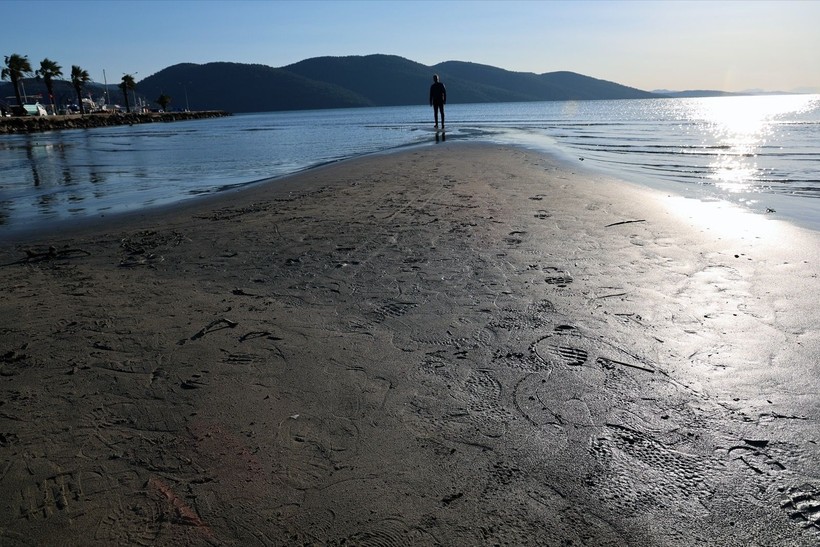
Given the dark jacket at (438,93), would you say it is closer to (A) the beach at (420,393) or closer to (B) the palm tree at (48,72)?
(A) the beach at (420,393)

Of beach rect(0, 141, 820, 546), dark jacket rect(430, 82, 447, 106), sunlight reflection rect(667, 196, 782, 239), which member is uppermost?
dark jacket rect(430, 82, 447, 106)

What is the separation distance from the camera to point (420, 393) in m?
2.98

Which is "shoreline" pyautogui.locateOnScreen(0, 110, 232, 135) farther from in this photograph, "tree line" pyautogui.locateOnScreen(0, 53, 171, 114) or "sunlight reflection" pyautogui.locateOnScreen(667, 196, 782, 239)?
"sunlight reflection" pyautogui.locateOnScreen(667, 196, 782, 239)

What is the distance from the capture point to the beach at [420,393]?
211cm

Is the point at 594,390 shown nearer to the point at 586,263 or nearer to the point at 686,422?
the point at 686,422

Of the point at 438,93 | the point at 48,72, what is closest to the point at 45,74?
the point at 48,72

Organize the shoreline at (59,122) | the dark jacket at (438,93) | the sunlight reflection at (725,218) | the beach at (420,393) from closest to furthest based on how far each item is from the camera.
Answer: the beach at (420,393) < the sunlight reflection at (725,218) < the dark jacket at (438,93) < the shoreline at (59,122)

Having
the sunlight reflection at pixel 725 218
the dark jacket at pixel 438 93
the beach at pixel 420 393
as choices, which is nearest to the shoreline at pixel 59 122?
the dark jacket at pixel 438 93

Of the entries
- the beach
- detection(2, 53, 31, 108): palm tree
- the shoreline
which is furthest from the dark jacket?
detection(2, 53, 31, 108): palm tree

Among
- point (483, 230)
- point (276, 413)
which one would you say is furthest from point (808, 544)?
point (483, 230)

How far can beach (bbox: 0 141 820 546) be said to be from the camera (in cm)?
211

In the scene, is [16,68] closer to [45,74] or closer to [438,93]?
[45,74]

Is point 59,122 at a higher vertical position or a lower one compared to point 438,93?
higher

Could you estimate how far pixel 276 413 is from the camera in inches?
112
